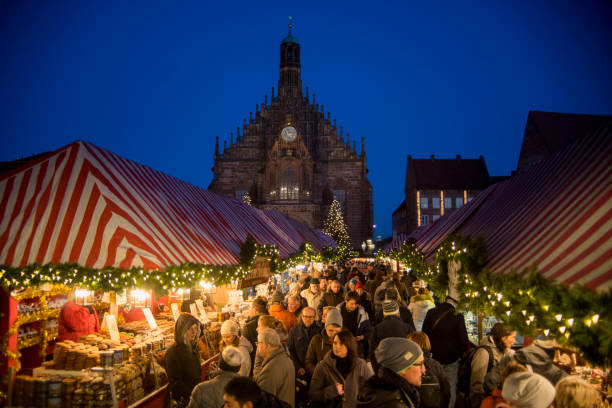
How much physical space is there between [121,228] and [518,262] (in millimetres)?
5054

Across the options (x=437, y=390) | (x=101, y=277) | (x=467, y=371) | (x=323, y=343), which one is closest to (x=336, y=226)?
(x=101, y=277)

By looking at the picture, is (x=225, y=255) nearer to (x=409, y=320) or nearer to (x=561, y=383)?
(x=409, y=320)

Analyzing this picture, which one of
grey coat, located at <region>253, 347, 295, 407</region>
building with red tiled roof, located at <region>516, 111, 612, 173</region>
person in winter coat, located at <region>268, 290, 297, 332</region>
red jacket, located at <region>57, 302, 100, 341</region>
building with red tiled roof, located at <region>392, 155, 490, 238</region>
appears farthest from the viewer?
building with red tiled roof, located at <region>392, 155, 490, 238</region>

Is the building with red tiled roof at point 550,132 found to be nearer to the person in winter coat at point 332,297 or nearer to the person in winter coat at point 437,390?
the person in winter coat at point 332,297

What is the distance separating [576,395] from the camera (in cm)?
268

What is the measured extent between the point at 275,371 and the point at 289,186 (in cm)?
3942

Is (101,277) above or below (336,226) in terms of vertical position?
below

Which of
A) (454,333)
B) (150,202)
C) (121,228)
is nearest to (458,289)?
(454,333)

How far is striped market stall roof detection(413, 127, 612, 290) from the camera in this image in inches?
133

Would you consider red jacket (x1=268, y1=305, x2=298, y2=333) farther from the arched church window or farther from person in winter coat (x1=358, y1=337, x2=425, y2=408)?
the arched church window

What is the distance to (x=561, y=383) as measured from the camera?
2.78 metres

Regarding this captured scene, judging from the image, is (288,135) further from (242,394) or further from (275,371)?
(242,394)

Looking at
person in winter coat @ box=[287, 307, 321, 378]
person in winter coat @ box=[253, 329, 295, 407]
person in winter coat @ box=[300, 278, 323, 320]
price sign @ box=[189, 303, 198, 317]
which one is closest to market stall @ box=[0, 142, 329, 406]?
price sign @ box=[189, 303, 198, 317]

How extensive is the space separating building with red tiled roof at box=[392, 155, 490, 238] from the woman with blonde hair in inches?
1844
